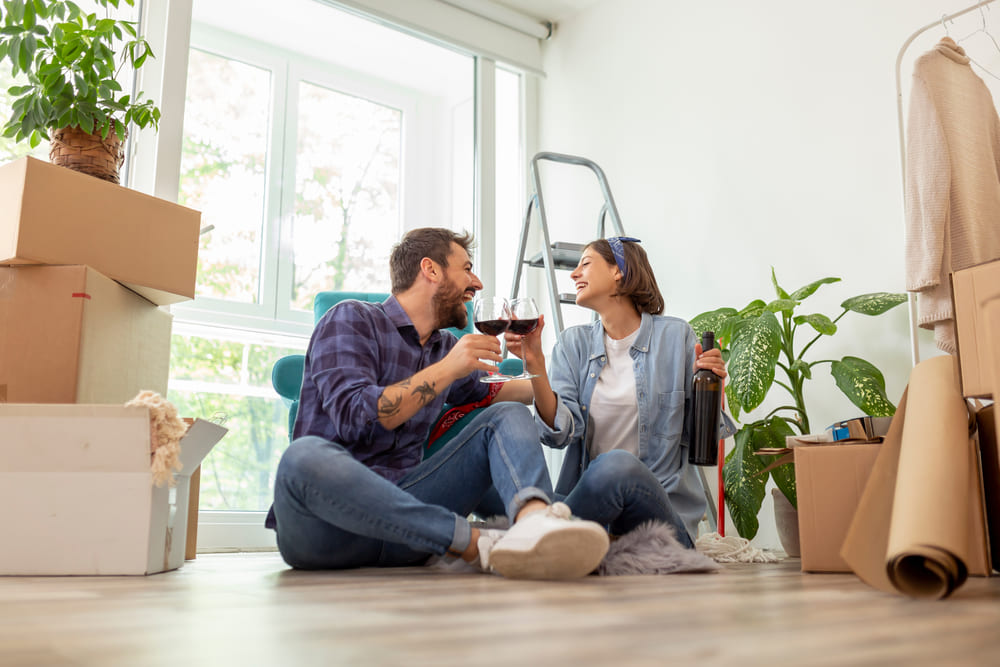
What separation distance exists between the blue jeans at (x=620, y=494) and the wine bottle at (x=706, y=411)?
0.19m

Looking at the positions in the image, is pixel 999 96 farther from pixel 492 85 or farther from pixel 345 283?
pixel 345 283

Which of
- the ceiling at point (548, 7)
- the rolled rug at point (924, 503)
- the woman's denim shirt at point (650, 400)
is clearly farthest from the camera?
the ceiling at point (548, 7)

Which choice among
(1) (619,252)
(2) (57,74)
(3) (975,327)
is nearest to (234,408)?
(2) (57,74)

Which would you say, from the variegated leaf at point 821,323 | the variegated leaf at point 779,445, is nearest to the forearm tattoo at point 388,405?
the variegated leaf at point 779,445

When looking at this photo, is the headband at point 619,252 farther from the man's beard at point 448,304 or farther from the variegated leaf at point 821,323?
the variegated leaf at point 821,323

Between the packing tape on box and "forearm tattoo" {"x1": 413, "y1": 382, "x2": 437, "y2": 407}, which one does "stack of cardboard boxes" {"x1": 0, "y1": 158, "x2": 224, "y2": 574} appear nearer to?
the packing tape on box

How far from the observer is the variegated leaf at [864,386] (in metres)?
2.27

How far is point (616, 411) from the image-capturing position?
205 cm

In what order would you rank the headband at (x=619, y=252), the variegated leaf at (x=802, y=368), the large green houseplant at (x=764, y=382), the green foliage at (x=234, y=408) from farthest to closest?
the green foliage at (x=234, y=408) < the variegated leaf at (x=802, y=368) < the large green houseplant at (x=764, y=382) < the headband at (x=619, y=252)

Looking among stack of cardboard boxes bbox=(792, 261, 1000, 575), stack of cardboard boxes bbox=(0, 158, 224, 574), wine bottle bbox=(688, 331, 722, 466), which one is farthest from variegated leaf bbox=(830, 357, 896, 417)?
stack of cardboard boxes bbox=(0, 158, 224, 574)

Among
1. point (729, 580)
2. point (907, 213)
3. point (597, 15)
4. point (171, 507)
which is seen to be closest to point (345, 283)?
point (597, 15)

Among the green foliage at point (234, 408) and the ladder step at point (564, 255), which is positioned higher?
the ladder step at point (564, 255)

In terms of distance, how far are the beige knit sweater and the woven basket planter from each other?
6.61 feet

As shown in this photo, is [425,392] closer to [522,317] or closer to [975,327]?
[522,317]
